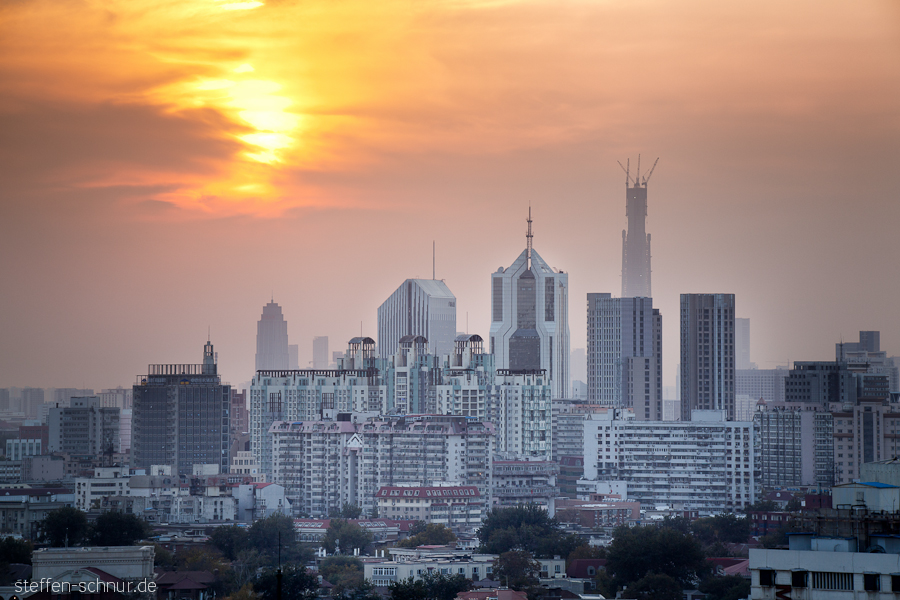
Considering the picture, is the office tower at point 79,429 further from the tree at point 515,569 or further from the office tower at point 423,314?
the tree at point 515,569

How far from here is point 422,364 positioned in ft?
274

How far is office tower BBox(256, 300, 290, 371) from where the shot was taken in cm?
14588

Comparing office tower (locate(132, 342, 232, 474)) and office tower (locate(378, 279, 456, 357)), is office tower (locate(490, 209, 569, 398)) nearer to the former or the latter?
office tower (locate(378, 279, 456, 357))

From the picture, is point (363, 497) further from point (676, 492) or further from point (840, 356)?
point (840, 356)

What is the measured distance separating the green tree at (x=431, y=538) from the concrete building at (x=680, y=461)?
20.6 meters

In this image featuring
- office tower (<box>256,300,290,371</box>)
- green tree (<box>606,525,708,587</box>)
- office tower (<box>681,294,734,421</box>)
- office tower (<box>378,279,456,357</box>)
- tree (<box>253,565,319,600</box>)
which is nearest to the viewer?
tree (<box>253,565,319,600</box>)

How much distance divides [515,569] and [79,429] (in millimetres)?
56036

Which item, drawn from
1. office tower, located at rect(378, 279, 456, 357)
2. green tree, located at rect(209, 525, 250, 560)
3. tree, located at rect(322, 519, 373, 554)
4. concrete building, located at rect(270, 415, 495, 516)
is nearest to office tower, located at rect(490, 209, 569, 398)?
office tower, located at rect(378, 279, 456, 357)

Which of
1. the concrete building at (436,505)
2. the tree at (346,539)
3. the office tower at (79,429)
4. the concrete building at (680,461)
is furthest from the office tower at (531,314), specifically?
the tree at (346,539)

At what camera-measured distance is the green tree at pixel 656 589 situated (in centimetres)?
3600

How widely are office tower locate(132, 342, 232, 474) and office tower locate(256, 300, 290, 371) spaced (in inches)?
2443

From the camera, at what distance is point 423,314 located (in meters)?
132

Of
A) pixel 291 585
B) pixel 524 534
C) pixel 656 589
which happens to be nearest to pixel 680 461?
pixel 524 534

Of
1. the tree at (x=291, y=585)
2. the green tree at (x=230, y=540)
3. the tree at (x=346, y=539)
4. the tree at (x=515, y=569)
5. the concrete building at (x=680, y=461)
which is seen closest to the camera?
the tree at (x=291, y=585)
